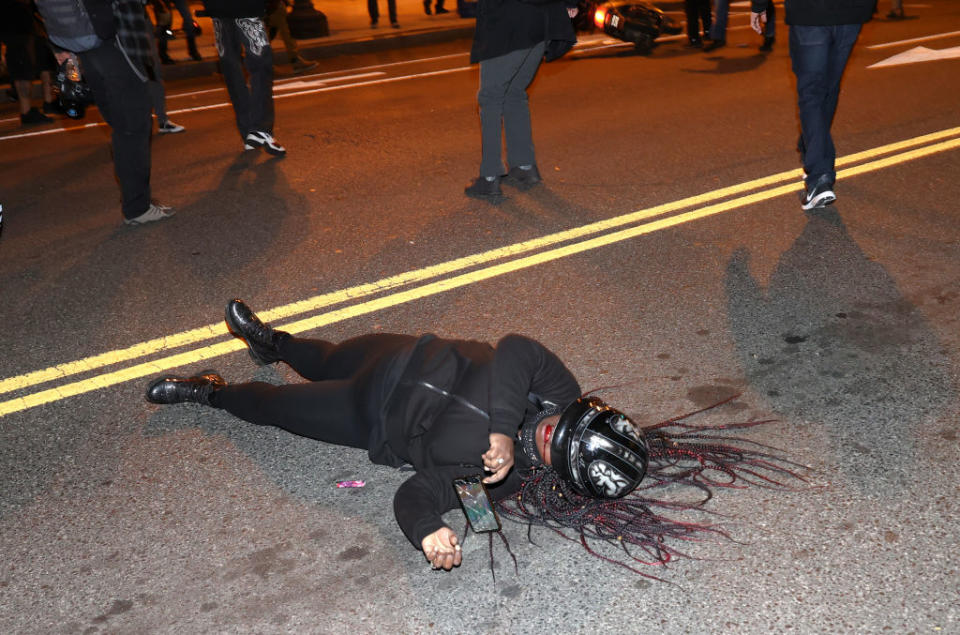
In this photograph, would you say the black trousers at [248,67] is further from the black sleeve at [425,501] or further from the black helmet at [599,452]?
the black helmet at [599,452]

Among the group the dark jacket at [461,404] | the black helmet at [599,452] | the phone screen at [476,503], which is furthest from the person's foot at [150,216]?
the black helmet at [599,452]

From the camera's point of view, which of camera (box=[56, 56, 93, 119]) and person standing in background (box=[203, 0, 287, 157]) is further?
person standing in background (box=[203, 0, 287, 157])

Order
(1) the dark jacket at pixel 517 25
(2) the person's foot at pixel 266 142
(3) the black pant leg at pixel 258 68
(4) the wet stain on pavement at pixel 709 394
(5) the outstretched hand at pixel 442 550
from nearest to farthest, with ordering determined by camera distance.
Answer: (5) the outstretched hand at pixel 442 550
(4) the wet stain on pavement at pixel 709 394
(1) the dark jacket at pixel 517 25
(3) the black pant leg at pixel 258 68
(2) the person's foot at pixel 266 142

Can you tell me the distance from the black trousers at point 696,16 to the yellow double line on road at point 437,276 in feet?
19.3

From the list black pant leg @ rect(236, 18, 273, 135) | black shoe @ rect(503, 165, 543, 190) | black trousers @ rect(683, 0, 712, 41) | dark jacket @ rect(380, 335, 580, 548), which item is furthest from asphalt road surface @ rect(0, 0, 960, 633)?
black trousers @ rect(683, 0, 712, 41)

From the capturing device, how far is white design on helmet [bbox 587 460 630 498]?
2941mm

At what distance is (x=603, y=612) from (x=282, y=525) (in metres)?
1.13

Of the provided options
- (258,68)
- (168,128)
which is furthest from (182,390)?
(168,128)

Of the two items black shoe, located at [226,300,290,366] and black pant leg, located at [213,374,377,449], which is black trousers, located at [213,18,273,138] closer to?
black shoe, located at [226,300,290,366]

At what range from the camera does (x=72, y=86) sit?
5.82 metres

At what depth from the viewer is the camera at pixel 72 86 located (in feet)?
19.0

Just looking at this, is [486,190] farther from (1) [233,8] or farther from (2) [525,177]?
(1) [233,8]

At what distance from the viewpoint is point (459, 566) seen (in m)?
2.95

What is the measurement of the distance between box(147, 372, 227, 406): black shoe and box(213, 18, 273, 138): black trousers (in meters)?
4.20
